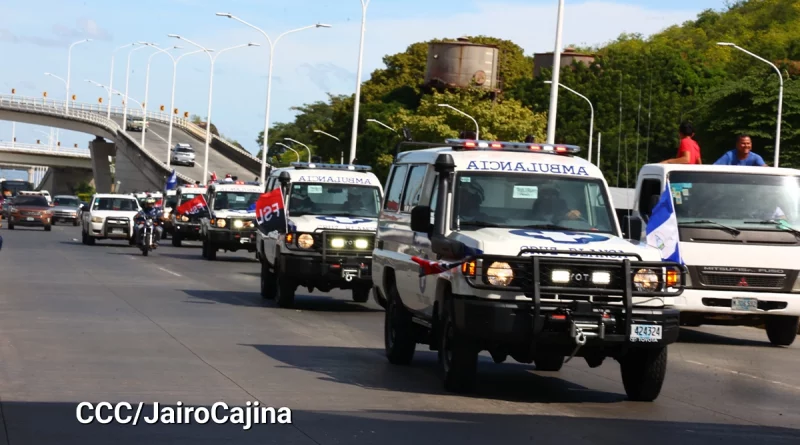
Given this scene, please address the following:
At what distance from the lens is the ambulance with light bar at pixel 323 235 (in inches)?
820

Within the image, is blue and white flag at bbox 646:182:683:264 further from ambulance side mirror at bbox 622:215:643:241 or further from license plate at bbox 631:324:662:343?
license plate at bbox 631:324:662:343

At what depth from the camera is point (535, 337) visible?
1095 cm

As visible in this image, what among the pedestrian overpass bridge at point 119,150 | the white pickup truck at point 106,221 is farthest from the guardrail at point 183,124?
the white pickup truck at point 106,221

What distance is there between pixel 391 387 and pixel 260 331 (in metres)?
5.32

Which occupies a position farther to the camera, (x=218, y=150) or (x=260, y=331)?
(x=218, y=150)

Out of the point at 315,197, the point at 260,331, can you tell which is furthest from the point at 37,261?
the point at 260,331

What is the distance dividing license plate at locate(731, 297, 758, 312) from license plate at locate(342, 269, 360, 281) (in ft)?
19.0

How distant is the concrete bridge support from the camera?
13550 cm

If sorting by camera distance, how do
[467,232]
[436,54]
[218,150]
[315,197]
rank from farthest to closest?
[218,150]
[436,54]
[315,197]
[467,232]

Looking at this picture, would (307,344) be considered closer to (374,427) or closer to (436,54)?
(374,427)

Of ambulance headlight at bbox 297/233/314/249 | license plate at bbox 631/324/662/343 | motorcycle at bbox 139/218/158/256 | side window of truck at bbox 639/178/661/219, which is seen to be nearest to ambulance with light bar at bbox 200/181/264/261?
motorcycle at bbox 139/218/158/256

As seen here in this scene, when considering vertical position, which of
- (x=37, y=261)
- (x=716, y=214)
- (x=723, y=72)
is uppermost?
(x=723, y=72)

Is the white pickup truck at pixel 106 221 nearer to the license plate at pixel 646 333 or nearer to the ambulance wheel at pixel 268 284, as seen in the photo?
the ambulance wheel at pixel 268 284

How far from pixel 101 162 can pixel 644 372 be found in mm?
129982
